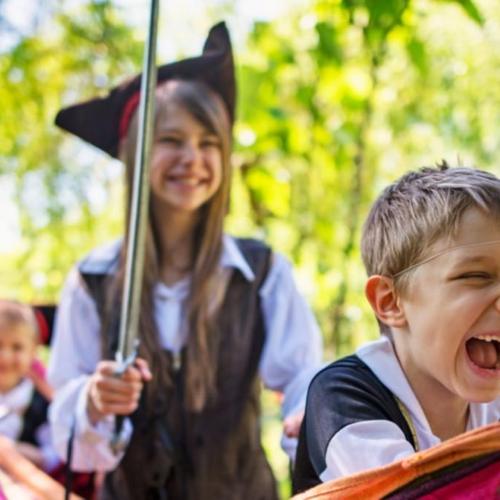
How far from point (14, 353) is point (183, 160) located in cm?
79

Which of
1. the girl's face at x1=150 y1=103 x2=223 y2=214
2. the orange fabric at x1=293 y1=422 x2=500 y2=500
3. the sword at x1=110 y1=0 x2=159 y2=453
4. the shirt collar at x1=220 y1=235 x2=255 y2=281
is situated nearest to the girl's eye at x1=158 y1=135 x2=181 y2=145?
the girl's face at x1=150 y1=103 x2=223 y2=214

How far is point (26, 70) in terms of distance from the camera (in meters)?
2.85

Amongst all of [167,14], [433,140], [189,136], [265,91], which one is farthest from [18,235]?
[189,136]

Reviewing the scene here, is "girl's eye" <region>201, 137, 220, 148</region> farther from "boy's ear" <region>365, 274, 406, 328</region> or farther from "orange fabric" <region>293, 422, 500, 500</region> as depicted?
"orange fabric" <region>293, 422, 500, 500</region>

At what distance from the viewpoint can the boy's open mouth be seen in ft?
3.18

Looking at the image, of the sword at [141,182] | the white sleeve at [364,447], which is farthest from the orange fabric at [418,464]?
the sword at [141,182]

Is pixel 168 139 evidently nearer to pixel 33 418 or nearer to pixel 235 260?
pixel 235 260

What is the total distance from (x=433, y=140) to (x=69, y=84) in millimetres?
1183

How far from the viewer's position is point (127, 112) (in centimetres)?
179

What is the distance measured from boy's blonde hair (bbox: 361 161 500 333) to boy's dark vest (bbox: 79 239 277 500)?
2.22 ft

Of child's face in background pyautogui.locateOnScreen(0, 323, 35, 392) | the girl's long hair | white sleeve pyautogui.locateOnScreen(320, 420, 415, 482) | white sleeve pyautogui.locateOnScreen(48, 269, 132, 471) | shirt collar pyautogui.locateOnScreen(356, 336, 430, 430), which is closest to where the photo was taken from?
white sleeve pyautogui.locateOnScreen(320, 420, 415, 482)

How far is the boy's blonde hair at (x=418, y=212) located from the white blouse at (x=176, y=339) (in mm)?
604

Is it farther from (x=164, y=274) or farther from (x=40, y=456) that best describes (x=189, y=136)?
(x=40, y=456)

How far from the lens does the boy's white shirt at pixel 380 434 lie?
90 cm
